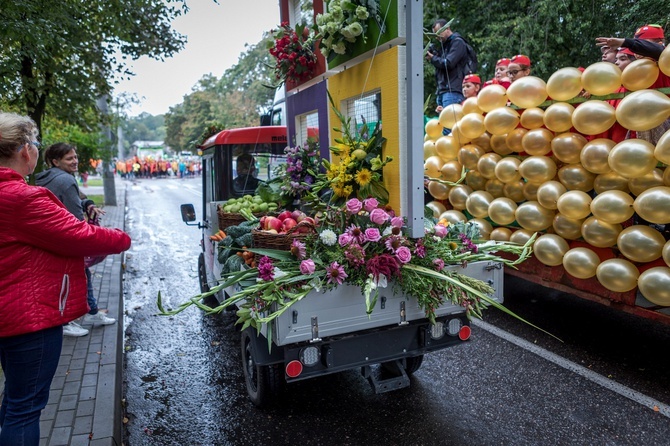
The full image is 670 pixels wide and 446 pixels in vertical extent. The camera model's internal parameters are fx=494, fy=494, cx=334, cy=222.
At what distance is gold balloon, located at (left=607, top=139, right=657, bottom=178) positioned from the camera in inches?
147

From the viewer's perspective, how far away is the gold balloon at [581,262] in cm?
429

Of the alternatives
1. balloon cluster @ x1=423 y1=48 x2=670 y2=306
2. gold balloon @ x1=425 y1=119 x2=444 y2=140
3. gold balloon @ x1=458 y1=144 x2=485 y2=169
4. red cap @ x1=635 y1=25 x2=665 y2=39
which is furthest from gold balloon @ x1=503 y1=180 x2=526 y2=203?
red cap @ x1=635 y1=25 x2=665 y2=39

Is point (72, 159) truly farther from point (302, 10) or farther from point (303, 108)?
point (302, 10)

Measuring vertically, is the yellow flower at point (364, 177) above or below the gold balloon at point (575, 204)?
above

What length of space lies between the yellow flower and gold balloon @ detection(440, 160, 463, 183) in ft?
7.74

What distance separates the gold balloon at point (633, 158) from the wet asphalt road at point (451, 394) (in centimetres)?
171

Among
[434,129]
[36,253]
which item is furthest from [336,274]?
[434,129]

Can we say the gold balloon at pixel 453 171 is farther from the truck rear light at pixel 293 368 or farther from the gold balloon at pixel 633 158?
the truck rear light at pixel 293 368

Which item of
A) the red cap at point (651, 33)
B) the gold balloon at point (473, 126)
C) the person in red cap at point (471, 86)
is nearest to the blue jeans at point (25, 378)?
the gold balloon at point (473, 126)

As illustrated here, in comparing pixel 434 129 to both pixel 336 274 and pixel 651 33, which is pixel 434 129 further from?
pixel 336 274

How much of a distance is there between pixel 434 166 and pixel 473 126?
78cm

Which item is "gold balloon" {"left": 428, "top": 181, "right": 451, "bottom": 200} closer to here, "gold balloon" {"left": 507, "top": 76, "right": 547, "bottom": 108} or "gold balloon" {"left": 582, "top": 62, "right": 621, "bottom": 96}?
"gold balloon" {"left": 507, "top": 76, "right": 547, "bottom": 108}

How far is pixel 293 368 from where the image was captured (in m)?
3.04

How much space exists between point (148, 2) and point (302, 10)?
2449 millimetres
